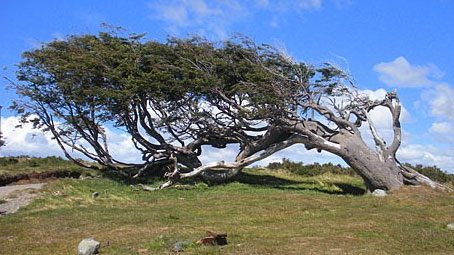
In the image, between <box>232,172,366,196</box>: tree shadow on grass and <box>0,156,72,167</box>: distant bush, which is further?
<box>0,156,72,167</box>: distant bush

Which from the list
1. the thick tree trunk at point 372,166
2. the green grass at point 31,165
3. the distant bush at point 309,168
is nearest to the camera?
the thick tree trunk at point 372,166

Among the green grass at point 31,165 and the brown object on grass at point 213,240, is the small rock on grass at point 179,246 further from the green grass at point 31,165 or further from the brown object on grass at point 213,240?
the green grass at point 31,165

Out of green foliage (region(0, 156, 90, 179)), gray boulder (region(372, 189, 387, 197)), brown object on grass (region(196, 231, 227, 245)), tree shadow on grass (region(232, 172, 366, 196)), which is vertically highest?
green foliage (region(0, 156, 90, 179))

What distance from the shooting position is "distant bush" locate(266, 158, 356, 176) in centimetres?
3488

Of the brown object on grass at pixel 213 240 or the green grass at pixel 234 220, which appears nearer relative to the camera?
the brown object on grass at pixel 213 240

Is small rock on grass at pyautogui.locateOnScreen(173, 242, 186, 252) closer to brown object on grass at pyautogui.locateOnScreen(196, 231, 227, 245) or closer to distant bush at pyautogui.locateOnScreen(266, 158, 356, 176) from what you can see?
brown object on grass at pyautogui.locateOnScreen(196, 231, 227, 245)

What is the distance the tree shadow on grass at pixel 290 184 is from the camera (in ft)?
84.7

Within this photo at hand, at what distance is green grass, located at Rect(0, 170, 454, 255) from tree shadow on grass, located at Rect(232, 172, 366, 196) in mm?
145

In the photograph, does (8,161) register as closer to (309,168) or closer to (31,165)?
(31,165)

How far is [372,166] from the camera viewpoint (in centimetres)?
2377

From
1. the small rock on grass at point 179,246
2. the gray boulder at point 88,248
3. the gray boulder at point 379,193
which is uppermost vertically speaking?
the gray boulder at point 379,193

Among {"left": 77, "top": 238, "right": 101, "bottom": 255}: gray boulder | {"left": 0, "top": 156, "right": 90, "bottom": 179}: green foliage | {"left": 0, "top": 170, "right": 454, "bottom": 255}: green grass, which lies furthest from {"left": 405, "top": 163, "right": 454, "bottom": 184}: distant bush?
{"left": 77, "top": 238, "right": 101, "bottom": 255}: gray boulder

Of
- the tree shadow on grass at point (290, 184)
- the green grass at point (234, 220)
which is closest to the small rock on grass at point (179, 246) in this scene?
the green grass at point (234, 220)

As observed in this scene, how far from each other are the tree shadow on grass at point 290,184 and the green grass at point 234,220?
0.48 feet
